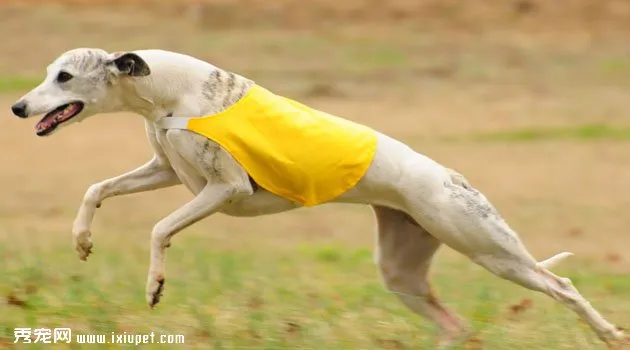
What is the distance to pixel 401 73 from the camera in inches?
1065

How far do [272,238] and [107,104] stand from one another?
7.24 m

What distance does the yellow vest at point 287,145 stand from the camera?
7.34m

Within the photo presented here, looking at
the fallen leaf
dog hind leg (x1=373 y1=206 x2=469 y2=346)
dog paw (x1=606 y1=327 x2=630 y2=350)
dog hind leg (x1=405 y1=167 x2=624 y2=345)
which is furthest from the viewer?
the fallen leaf

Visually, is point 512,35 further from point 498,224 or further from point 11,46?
point 498,224

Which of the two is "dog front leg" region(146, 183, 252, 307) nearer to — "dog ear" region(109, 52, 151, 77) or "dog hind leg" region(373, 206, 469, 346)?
"dog ear" region(109, 52, 151, 77)

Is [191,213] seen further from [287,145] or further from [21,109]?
[21,109]

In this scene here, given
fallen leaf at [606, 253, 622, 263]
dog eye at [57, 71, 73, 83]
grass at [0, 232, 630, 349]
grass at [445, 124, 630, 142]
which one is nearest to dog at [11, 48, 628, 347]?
dog eye at [57, 71, 73, 83]

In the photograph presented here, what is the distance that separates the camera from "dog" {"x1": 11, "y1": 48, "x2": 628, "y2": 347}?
7281mm

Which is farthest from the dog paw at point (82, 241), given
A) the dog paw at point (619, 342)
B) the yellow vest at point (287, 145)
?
the dog paw at point (619, 342)

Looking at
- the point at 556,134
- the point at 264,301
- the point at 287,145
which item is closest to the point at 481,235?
the point at 287,145

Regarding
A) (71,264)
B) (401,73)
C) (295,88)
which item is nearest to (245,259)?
(71,264)

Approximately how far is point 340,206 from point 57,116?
366 inches

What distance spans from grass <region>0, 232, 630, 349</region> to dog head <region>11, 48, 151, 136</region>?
3.76 ft

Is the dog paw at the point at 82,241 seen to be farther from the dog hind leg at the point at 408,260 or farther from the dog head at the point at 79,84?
the dog hind leg at the point at 408,260
